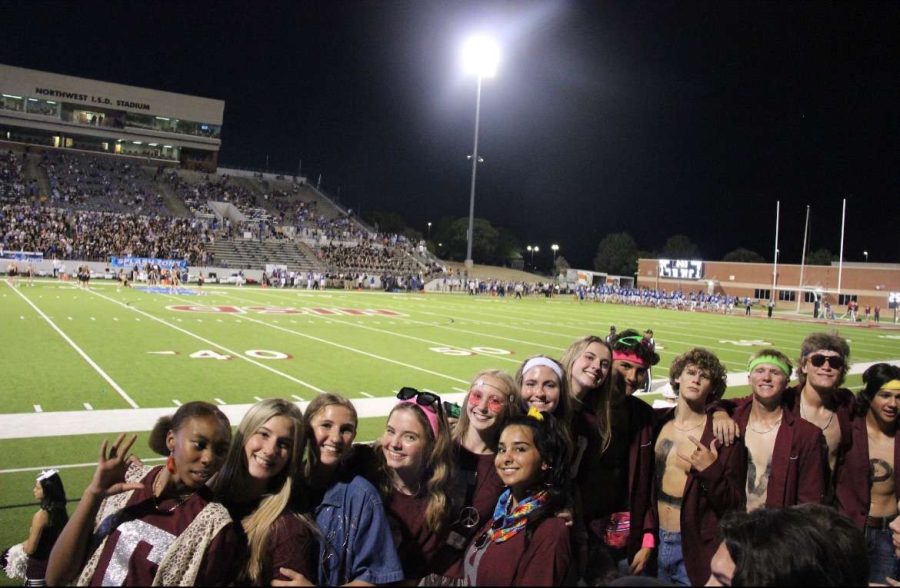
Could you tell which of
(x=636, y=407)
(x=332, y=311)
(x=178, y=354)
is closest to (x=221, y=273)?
(x=332, y=311)

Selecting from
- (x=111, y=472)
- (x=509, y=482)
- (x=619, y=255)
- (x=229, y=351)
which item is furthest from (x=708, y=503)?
(x=619, y=255)

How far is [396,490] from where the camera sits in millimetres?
3236

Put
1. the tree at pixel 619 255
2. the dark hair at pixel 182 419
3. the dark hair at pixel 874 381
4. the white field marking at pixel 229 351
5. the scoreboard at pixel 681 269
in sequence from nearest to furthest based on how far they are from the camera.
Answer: the dark hair at pixel 182 419
the dark hair at pixel 874 381
the white field marking at pixel 229 351
the scoreboard at pixel 681 269
the tree at pixel 619 255

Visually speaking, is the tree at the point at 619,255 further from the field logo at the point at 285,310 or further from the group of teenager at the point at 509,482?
the group of teenager at the point at 509,482

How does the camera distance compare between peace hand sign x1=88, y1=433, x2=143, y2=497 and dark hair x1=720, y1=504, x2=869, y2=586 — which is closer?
→ dark hair x1=720, y1=504, x2=869, y2=586

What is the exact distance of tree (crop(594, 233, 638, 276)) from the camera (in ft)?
353

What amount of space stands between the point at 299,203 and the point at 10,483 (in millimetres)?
65905

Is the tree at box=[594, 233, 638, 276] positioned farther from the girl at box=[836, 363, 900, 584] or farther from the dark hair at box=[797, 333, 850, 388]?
the girl at box=[836, 363, 900, 584]

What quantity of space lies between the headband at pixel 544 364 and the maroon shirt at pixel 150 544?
5.82 feet

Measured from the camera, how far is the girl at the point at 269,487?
2806mm

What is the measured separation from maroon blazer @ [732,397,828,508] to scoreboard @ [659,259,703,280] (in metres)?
74.1

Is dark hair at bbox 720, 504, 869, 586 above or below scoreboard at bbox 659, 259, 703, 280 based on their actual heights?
below

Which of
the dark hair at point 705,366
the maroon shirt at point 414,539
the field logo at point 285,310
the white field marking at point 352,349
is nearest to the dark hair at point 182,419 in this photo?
the maroon shirt at point 414,539

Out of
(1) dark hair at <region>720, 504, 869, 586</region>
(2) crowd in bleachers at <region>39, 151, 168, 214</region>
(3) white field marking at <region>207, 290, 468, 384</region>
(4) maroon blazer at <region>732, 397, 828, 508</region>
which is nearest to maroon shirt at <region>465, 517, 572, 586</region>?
(1) dark hair at <region>720, 504, 869, 586</region>
